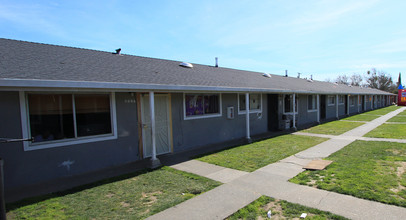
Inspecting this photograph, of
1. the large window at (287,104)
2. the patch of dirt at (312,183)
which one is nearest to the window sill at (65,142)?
the patch of dirt at (312,183)

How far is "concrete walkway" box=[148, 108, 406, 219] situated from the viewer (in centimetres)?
377

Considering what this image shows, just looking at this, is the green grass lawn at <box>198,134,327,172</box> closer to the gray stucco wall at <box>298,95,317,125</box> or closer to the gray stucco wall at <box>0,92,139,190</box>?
the gray stucco wall at <box>0,92,139,190</box>

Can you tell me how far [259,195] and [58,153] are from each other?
4838 mm

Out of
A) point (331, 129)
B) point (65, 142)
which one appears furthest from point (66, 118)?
point (331, 129)

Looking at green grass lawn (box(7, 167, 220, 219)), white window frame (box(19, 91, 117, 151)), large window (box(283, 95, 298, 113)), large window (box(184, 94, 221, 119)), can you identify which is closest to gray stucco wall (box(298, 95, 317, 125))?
large window (box(283, 95, 298, 113))

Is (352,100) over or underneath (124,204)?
over

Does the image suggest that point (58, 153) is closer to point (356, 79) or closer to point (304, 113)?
point (304, 113)

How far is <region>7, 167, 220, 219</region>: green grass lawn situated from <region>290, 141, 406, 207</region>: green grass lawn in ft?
8.03

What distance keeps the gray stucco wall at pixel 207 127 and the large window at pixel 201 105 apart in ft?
0.71

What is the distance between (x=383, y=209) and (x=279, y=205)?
5.32 ft

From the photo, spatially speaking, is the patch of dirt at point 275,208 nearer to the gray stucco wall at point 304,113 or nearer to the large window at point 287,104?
the large window at point 287,104

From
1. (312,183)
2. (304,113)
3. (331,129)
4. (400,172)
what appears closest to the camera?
(312,183)

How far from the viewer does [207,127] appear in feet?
30.6

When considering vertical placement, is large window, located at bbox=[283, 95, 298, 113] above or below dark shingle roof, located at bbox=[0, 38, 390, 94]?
below
